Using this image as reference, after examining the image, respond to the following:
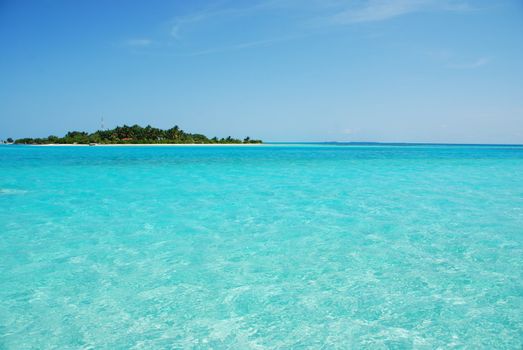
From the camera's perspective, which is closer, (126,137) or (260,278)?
(260,278)

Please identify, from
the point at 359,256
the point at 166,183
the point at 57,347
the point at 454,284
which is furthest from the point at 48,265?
the point at 166,183

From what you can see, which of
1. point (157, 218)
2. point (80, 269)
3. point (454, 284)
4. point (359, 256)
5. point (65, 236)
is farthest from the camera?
point (157, 218)

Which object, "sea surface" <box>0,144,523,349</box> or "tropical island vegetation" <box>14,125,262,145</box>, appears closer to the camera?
"sea surface" <box>0,144,523,349</box>

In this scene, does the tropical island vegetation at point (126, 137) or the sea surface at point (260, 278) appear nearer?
the sea surface at point (260, 278)

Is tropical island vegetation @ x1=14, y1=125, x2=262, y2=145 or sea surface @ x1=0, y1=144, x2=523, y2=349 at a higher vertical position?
tropical island vegetation @ x1=14, y1=125, x2=262, y2=145

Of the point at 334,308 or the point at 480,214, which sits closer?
the point at 334,308

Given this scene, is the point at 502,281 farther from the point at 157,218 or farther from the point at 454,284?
the point at 157,218

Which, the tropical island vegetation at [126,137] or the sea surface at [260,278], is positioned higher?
the tropical island vegetation at [126,137]

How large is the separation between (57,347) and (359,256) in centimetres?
383

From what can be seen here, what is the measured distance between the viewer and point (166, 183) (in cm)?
1449

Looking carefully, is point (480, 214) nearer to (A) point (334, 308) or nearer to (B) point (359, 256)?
(B) point (359, 256)

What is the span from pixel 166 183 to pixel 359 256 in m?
10.6

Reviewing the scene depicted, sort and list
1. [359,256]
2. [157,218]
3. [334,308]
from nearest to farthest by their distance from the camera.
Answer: [334,308]
[359,256]
[157,218]

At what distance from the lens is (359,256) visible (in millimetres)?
5238
